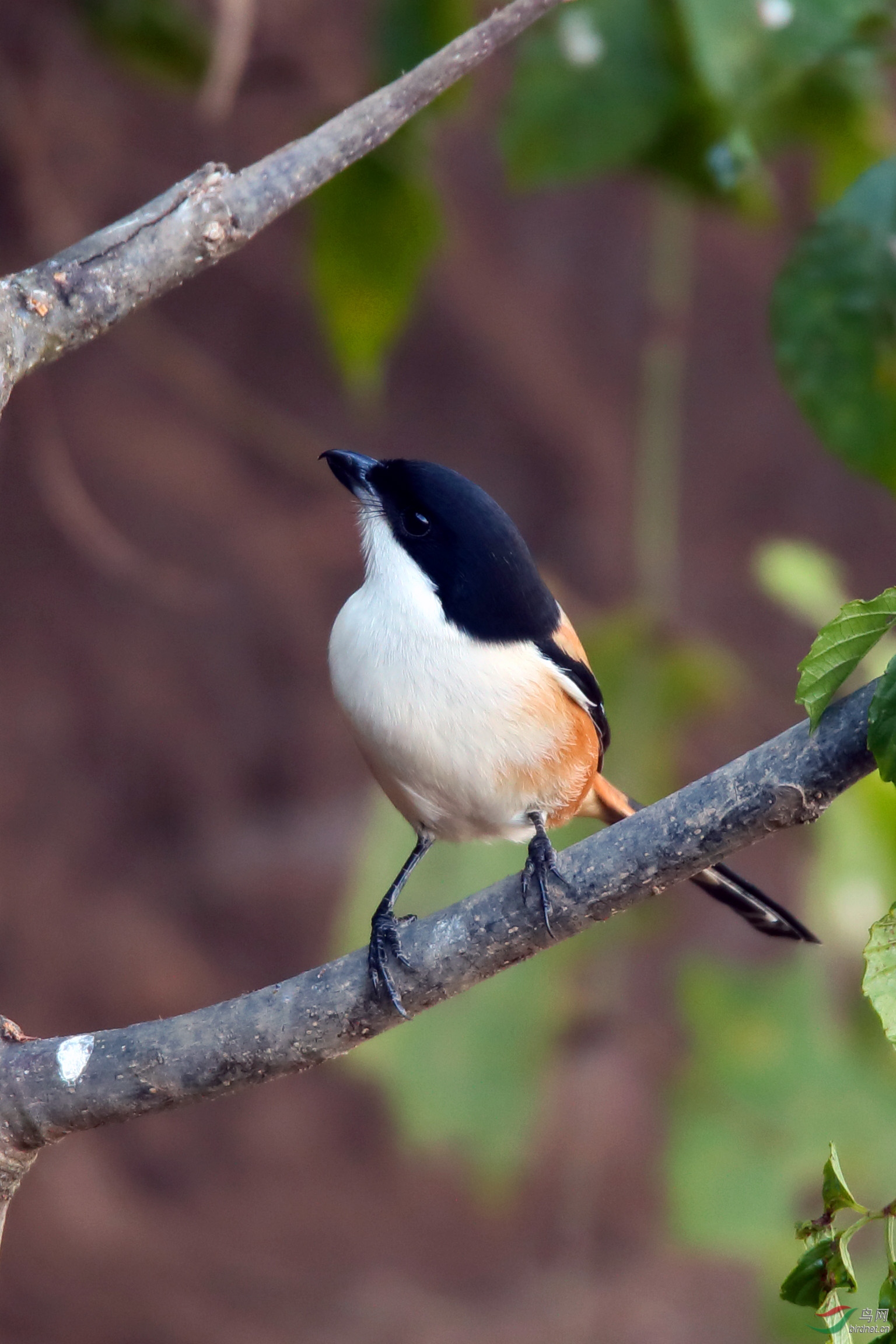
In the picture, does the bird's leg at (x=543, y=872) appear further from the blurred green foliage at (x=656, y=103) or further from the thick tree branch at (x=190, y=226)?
the blurred green foliage at (x=656, y=103)

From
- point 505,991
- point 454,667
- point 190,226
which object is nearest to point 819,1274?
point 454,667

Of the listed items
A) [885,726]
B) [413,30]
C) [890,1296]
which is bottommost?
[890,1296]

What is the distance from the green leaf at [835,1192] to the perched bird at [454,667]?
0.59 m

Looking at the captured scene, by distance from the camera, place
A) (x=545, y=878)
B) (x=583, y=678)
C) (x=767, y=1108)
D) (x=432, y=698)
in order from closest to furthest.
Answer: (x=545, y=878) → (x=432, y=698) → (x=583, y=678) → (x=767, y=1108)

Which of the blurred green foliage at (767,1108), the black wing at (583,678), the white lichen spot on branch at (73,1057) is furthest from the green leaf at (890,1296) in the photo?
the blurred green foliage at (767,1108)

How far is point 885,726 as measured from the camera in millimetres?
1030

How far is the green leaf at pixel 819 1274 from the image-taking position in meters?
1.03

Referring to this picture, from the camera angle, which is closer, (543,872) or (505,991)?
(543,872)

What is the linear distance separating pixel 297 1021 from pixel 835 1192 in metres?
0.53

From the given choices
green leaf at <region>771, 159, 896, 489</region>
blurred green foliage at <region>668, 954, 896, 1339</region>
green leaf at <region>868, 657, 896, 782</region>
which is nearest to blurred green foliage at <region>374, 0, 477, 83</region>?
green leaf at <region>771, 159, 896, 489</region>

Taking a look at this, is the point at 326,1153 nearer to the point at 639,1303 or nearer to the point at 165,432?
the point at 639,1303

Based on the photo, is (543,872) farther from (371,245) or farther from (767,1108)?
(767,1108)

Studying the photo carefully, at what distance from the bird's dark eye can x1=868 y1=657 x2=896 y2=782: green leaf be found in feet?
2.74

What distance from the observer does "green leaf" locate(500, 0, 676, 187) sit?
2305 millimetres
